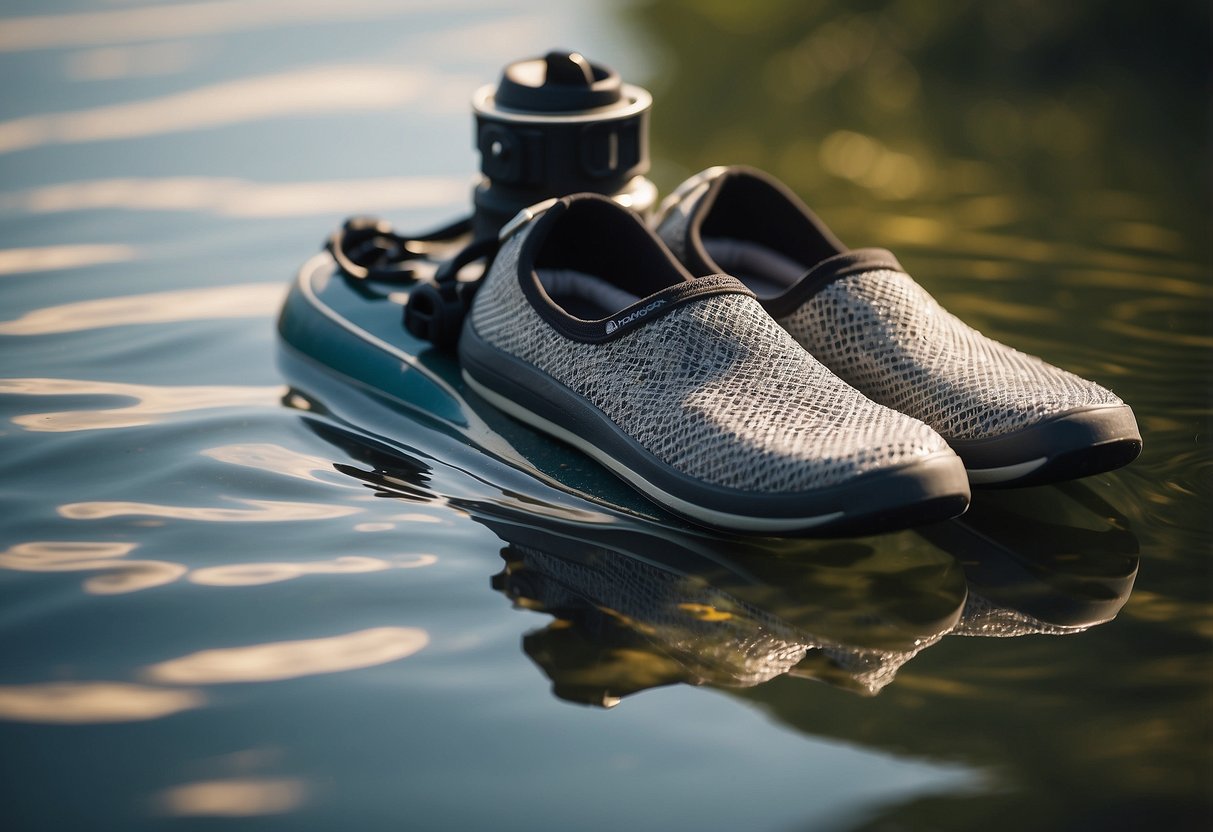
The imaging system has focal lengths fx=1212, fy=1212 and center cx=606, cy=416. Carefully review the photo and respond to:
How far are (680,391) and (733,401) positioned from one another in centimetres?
7

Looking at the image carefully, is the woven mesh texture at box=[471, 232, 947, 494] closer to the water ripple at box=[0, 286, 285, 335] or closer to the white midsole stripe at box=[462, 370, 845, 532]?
the white midsole stripe at box=[462, 370, 845, 532]

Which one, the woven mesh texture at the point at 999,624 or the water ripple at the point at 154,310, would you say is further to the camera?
the water ripple at the point at 154,310

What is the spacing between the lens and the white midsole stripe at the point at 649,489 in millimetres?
1245

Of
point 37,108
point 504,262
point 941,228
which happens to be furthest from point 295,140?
point 504,262

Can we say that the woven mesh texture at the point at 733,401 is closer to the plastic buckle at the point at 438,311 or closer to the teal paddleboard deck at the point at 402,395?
the teal paddleboard deck at the point at 402,395

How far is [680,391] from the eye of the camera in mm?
1363

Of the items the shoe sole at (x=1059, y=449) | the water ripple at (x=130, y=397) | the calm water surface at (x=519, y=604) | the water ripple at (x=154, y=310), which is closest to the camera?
the calm water surface at (x=519, y=604)

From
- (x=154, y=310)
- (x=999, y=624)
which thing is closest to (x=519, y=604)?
(x=999, y=624)

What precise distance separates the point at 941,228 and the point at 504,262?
1.32 metres

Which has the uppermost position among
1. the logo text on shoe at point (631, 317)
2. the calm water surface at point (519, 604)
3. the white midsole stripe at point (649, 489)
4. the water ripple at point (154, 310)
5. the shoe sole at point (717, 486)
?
the logo text on shoe at point (631, 317)

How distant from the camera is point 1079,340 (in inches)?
78.1

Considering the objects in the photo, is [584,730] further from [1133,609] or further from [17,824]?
[1133,609]

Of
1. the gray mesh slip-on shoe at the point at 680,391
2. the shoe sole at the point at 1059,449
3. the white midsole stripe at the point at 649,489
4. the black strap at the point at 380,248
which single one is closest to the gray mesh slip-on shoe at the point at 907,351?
the shoe sole at the point at 1059,449

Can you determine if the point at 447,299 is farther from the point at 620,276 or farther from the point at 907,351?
the point at 907,351
